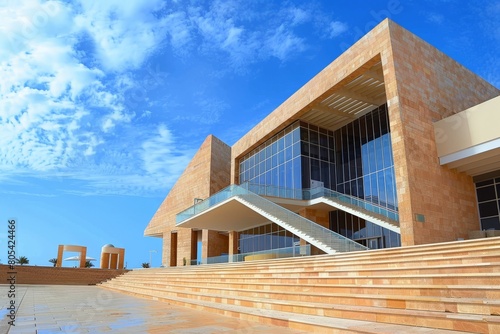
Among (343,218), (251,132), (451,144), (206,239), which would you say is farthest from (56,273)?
(451,144)

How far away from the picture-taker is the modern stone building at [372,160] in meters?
16.3

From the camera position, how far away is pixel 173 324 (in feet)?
22.0

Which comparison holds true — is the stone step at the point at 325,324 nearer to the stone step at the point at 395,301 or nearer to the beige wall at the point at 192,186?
the stone step at the point at 395,301

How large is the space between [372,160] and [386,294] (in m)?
16.4

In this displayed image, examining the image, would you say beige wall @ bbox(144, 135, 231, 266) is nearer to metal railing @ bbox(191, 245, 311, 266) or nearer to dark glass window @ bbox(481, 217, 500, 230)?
metal railing @ bbox(191, 245, 311, 266)

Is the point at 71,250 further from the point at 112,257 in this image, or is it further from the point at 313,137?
the point at 313,137

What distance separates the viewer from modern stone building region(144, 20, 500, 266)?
53.4 feet

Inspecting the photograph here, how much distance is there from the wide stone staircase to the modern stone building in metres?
5.09

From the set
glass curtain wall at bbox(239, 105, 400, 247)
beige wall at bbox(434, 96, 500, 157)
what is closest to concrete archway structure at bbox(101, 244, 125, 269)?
glass curtain wall at bbox(239, 105, 400, 247)

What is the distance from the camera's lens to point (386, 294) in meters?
6.87

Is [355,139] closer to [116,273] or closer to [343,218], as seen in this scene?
[343,218]

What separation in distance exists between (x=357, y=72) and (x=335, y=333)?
16387mm

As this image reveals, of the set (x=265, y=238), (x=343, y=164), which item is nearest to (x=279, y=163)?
(x=343, y=164)

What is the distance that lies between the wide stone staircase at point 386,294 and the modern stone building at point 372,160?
5.09 m
